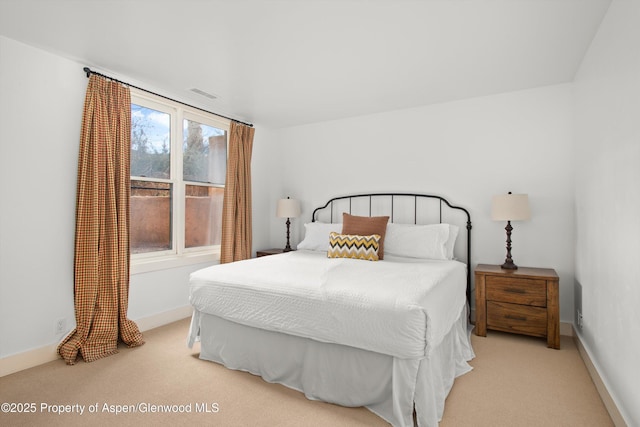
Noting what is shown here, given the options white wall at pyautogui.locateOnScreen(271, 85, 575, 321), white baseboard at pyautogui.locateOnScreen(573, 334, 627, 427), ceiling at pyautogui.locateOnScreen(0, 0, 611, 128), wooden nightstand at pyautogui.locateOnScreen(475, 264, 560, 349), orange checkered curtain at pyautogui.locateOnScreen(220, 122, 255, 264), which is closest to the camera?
white baseboard at pyautogui.locateOnScreen(573, 334, 627, 427)

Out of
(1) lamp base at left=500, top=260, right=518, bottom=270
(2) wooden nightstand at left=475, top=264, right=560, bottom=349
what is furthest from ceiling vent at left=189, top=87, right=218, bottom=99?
(1) lamp base at left=500, top=260, right=518, bottom=270

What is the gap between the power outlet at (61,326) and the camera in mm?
2631

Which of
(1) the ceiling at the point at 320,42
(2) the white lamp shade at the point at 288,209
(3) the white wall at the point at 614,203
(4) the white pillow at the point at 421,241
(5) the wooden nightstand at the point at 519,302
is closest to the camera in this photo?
(3) the white wall at the point at 614,203

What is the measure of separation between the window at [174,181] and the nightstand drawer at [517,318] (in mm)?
3069

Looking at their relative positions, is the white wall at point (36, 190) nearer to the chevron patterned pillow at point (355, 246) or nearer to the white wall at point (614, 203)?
the chevron patterned pillow at point (355, 246)

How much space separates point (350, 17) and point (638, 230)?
192 cm

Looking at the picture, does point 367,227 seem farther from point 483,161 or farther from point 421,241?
point 483,161

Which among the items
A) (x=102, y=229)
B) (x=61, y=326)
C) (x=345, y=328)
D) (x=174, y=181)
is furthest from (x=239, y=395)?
(x=174, y=181)

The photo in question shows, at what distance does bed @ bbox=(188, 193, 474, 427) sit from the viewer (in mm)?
1767

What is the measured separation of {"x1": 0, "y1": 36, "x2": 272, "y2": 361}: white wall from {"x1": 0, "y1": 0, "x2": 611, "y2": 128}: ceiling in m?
0.21

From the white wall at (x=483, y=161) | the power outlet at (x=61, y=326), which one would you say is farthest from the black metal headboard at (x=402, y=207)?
the power outlet at (x=61, y=326)

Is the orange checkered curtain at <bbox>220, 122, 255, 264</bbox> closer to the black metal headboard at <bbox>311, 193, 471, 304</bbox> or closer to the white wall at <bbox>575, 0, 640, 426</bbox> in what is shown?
the black metal headboard at <bbox>311, 193, 471, 304</bbox>

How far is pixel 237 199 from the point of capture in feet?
13.6

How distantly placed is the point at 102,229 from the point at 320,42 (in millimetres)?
2287
